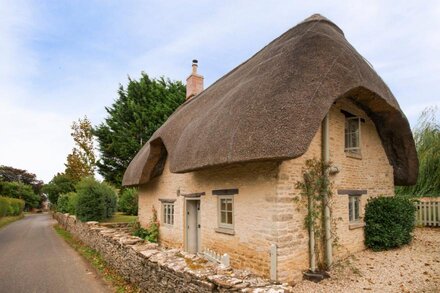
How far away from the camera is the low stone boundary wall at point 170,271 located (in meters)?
4.78

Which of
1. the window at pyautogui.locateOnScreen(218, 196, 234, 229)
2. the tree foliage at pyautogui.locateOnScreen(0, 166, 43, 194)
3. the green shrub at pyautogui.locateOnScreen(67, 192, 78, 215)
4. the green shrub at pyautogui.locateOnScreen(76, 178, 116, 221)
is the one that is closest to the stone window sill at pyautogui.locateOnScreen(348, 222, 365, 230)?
the window at pyautogui.locateOnScreen(218, 196, 234, 229)

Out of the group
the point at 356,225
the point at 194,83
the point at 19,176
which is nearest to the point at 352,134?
the point at 356,225

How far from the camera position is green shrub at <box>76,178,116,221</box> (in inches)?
646

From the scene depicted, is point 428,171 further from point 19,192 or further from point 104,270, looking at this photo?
point 19,192

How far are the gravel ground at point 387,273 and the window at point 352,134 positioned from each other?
3.06 metres

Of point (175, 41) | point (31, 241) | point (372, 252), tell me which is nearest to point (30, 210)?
point (31, 241)

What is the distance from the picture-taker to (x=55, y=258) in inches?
442

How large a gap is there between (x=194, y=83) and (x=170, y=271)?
11.5 m

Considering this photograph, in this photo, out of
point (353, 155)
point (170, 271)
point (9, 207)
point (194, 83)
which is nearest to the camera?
point (170, 271)

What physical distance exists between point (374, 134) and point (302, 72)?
4914 mm

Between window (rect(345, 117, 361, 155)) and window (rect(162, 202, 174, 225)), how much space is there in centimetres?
642

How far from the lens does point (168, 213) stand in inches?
459

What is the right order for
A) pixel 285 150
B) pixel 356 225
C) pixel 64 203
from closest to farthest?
pixel 285 150, pixel 356 225, pixel 64 203

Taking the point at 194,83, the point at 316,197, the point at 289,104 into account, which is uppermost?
the point at 194,83
